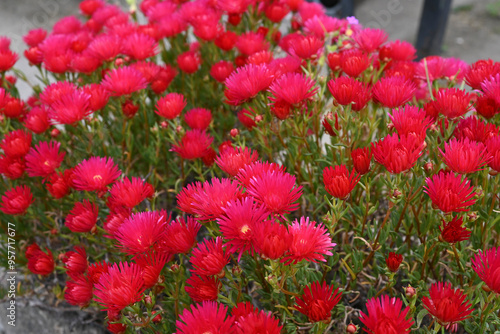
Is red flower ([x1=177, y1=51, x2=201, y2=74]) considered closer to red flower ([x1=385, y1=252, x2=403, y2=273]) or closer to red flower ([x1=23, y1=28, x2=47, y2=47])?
red flower ([x1=23, y1=28, x2=47, y2=47])

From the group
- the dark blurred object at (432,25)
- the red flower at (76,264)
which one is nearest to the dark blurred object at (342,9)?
the dark blurred object at (432,25)

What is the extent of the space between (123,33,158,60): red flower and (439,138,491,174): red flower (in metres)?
0.97

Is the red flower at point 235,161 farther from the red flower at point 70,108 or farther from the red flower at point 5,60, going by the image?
the red flower at point 5,60

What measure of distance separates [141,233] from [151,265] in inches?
2.5

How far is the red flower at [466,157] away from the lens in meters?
0.80

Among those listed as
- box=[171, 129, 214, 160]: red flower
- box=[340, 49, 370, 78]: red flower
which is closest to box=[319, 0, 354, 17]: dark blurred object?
box=[340, 49, 370, 78]: red flower

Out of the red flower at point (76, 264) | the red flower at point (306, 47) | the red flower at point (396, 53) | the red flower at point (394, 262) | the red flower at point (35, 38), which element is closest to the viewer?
the red flower at point (394, 262)

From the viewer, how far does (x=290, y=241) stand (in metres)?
0.71

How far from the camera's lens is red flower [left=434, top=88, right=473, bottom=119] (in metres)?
0.95

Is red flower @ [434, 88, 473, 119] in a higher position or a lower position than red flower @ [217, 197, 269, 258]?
higher

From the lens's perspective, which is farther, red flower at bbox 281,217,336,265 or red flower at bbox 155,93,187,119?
red flower at bbox 155,93,187,119

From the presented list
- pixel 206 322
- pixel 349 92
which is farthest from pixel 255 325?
pixel 349 92

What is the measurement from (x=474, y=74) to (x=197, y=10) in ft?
3.23

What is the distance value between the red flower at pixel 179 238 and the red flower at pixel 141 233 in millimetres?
18
